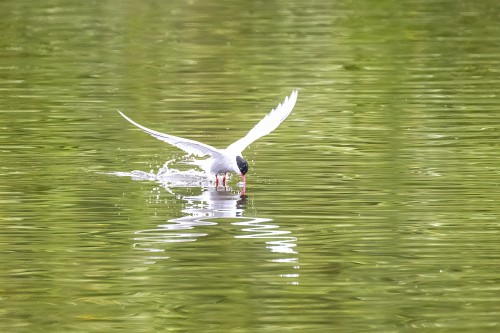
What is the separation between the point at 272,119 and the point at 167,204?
2132 millimetres

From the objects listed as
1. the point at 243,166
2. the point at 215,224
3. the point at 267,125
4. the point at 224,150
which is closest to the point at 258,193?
the point at 243,166

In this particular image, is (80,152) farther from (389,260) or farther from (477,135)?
(389,260)

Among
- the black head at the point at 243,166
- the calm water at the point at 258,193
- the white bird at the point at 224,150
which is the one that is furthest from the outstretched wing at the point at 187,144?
the calm water at the point at 258,193

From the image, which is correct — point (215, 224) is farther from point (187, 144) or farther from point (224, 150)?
point (224, 150)

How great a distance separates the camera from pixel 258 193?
47.5 ft

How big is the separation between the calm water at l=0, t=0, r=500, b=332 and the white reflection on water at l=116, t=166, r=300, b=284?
0.10 ft

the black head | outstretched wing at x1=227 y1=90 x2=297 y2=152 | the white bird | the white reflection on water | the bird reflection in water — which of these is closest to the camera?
the bird reflection in water

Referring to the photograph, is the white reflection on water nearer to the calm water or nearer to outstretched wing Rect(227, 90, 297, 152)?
the calm water

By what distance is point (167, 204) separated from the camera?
14.2 m

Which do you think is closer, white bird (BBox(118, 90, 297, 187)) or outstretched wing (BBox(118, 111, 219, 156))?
outstretched wing (BBox(118, 111, 219, 156))

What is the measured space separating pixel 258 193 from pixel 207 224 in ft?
4.63

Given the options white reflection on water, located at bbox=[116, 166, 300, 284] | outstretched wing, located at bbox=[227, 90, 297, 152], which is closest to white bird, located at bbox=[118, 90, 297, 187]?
outstretched wing, located at bbox=[227, 90, 297, 152]

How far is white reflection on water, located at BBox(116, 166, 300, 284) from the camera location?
12.0m

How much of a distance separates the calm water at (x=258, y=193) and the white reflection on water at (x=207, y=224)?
3 centimetres
